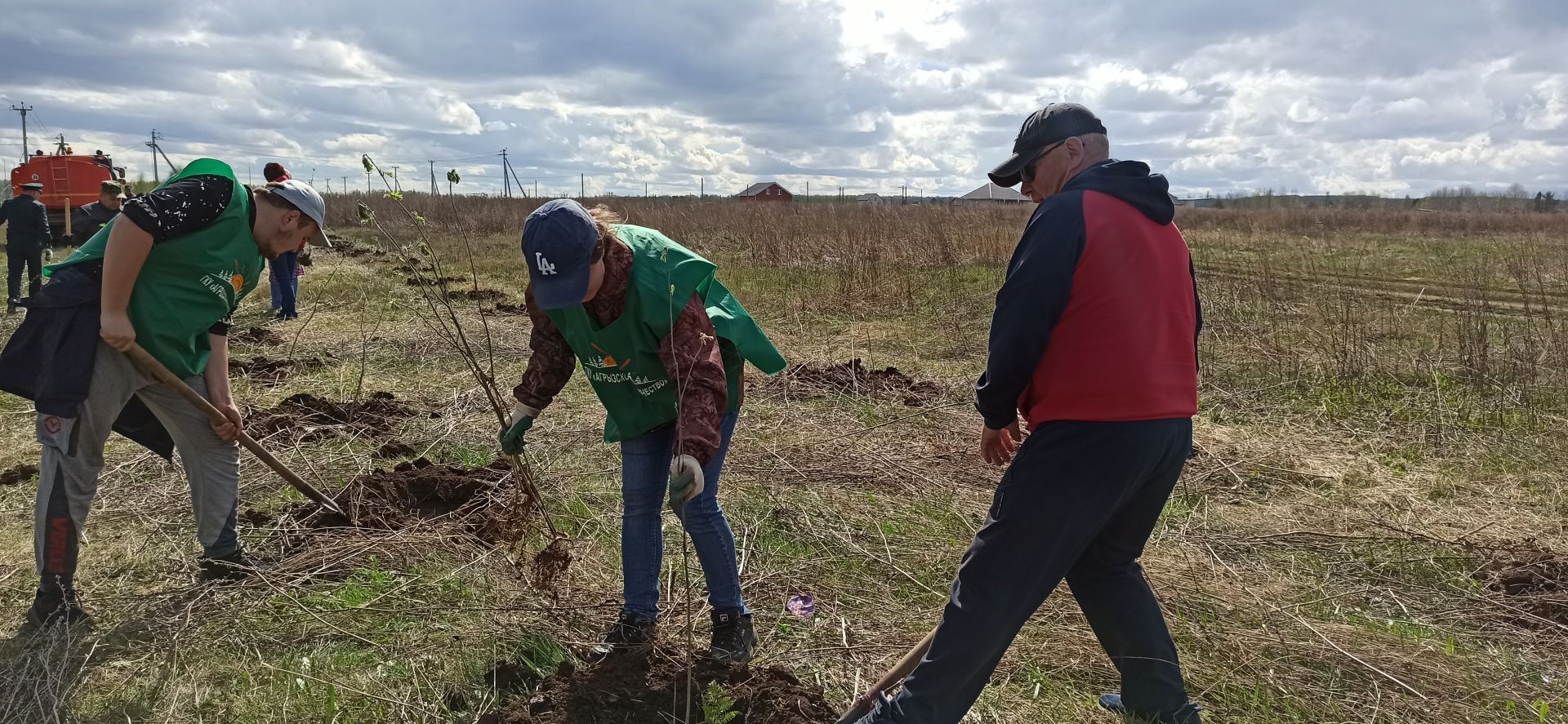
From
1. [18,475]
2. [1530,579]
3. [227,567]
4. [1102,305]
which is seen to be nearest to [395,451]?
[227,567]

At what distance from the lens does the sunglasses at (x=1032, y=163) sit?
6.42ft

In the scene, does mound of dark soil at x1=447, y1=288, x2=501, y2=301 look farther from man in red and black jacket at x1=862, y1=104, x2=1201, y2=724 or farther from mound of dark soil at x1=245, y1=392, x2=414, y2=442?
man in red and black jacket at x1=862, y1=104, x2=1201, y2=724

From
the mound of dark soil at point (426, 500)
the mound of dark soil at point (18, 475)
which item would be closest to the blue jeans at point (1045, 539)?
the mound of dark soil at point (426, 500)

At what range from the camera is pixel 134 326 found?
277 cm

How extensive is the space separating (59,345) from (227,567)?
0.96m

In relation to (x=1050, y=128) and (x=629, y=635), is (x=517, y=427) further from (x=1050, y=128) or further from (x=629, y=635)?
(x=1050, y=128)

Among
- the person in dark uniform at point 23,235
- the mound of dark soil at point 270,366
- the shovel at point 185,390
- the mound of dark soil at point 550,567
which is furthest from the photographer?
the person in dark uniform at point 23,235

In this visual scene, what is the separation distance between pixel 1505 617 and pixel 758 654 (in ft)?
9.00

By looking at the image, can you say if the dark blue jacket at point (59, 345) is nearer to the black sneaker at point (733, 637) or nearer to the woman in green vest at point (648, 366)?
the woman in green vest at point (648, 366)

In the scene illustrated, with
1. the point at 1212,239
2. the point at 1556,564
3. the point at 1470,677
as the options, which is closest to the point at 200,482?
the point at 1470,677

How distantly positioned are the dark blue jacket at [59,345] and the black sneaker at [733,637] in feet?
6.83

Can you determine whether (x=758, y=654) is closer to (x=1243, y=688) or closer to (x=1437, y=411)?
(x=1243, y=688)

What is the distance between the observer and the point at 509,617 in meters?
2.84

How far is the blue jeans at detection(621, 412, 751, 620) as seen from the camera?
247cm
